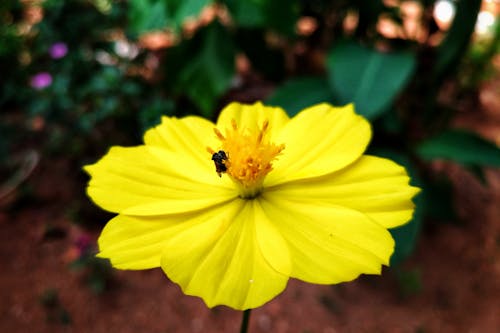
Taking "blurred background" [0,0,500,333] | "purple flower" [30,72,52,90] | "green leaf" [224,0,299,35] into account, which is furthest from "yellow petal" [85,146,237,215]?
"purple flower" [30,72,52,90]

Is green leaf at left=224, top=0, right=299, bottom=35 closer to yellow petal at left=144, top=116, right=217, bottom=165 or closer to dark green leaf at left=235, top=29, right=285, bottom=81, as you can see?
dark green leaf at left=235, top=29, right=285, bottom=81

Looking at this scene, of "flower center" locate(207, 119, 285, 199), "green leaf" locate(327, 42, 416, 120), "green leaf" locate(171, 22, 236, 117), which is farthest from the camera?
"green leaf" locate(171, 22, 236, 117)

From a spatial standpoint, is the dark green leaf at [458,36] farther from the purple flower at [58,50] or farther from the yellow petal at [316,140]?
the purple flower at [58,50]

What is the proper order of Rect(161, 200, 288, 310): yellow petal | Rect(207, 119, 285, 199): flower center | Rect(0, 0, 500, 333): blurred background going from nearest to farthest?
Rect(161, 200, 288, 310): yellow petal < Rect(207, 119, 285, 199): flower center < Rect(0, 0, 500, 333): blurred background

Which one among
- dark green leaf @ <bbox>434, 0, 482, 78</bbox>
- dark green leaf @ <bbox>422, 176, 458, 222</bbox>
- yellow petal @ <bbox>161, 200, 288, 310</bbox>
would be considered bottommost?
dark green leaf @ <bbox>422, 176, 458, 222</bbox>

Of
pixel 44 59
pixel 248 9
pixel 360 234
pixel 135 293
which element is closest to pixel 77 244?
pixel 135 293

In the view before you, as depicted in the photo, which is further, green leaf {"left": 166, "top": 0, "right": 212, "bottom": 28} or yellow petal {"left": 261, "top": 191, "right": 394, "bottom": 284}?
green leaf {"left": 166, "top": 0, "right": 212, "bottom": 28}

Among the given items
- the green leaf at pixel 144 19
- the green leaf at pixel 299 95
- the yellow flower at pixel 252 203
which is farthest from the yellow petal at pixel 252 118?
the green leaf at pixel 144 19

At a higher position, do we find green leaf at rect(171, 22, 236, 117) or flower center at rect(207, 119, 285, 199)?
flower center at rect(207, 119, 285, 199)
